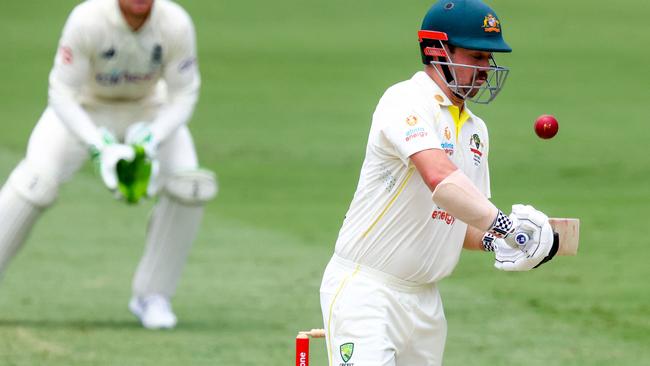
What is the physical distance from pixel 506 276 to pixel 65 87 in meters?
3.08

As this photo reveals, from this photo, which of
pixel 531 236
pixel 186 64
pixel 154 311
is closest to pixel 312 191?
pixel 154 311

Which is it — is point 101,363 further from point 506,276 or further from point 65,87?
point 506,276

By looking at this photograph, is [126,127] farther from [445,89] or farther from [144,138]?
[445,89]

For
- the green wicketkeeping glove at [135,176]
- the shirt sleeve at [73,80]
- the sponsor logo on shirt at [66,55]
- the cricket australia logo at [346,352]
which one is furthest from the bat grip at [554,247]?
the sponsor logo on shirt at [66,55]

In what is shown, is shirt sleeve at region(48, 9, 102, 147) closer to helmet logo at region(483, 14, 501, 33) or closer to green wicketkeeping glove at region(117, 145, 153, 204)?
green wicketkeeping glove at region(117, 145, 153, 204)

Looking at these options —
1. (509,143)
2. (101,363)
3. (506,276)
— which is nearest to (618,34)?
(509,143)

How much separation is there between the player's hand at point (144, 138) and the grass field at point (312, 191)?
36.2 inches

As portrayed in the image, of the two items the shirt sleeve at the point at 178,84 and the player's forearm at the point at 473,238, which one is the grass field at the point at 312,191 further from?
the player's forearm at the point at 473,238

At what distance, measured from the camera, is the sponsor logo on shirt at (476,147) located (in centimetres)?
483

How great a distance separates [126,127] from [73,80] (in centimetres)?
41

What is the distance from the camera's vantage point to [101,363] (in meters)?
6.94

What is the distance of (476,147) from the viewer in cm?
485

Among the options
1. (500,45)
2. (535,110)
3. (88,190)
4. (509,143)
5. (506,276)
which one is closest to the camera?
(500,45)

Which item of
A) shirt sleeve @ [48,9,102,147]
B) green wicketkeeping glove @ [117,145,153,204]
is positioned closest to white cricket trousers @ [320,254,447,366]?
green wicketkeeping glove @ [117,145,153,204]
